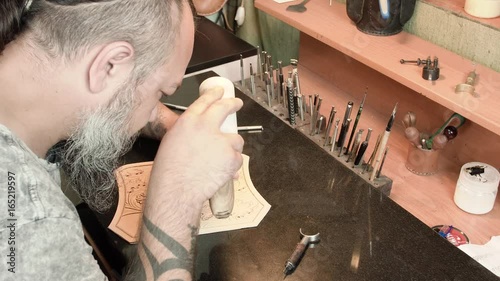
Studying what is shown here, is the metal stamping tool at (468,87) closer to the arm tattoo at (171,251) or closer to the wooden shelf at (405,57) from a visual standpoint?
the wooden shelf at (405,57)

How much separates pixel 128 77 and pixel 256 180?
1.33 feet

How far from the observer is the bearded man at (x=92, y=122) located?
0.72m

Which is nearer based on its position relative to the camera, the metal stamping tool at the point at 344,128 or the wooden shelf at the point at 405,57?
the wooden shelf at the point at 405,57

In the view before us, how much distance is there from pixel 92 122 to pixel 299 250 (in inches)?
17.8

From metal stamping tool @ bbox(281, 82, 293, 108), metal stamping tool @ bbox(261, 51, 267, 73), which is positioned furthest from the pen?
metal stamping tool @ bbox(261, 51, 267, 73)

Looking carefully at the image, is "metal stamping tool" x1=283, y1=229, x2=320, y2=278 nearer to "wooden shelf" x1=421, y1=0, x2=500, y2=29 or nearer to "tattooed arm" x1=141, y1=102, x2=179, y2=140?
"tattooed arm" x1=141, y1=102, x2=179, y2=140

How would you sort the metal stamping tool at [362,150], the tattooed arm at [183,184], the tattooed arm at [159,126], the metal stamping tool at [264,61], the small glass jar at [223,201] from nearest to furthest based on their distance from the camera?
the tattooed arm at [183,184] < the small glass jar at [223,201] < the metal stamping tool at [362,150] < the tattooed arm at [159,126] < the metal stamping tool at [264,61]

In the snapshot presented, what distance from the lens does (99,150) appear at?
97 centimetres

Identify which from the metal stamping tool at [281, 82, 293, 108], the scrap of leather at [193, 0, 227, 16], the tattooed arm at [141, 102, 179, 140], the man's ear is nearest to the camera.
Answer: the man's ear

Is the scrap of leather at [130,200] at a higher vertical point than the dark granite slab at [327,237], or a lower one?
lower

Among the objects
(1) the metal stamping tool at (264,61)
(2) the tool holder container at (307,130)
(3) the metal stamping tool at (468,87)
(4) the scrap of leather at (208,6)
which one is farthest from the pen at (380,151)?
(4) the scrap of leather at (208,6)

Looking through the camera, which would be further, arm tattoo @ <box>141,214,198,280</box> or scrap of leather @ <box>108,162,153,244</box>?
scrap of leather @ <box>108,162,153,244</box>

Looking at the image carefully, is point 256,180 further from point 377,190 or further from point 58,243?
point 58,243

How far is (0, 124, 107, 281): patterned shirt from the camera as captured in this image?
0.69 meters
